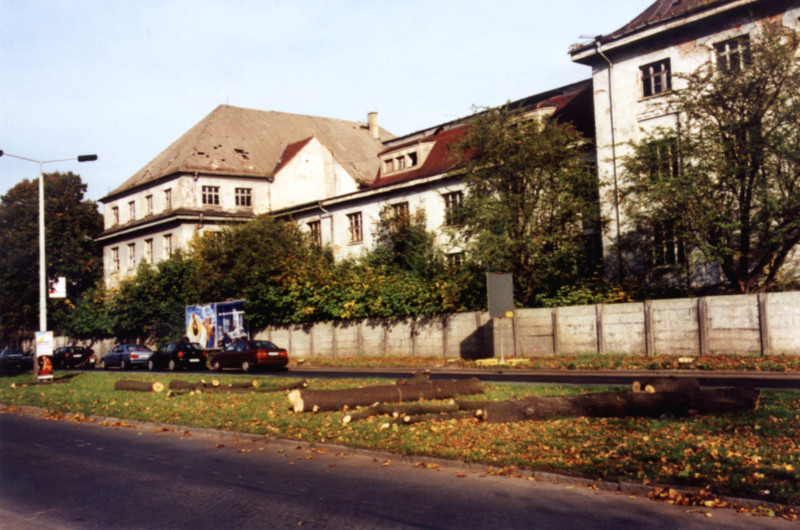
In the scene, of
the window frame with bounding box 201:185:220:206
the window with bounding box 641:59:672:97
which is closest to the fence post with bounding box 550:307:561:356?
the window with bounding box 641:59:672:97

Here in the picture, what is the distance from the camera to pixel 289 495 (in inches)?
309

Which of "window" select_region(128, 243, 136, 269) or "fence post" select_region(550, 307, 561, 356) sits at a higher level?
"window" select_region(128, 243, 136, 269)

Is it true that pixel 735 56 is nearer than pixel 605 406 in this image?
No

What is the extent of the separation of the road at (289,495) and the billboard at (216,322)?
33343mm

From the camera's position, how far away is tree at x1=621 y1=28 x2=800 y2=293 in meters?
23.6

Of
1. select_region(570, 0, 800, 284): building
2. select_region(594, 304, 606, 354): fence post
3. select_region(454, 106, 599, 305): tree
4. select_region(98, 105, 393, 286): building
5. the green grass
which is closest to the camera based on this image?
the green grass

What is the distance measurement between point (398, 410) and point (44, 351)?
19.7 metres

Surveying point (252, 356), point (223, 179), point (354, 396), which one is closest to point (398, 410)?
point (354, 396)

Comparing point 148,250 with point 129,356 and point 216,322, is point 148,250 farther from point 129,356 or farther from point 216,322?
point 129,356

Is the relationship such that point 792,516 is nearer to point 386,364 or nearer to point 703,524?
point 703,524

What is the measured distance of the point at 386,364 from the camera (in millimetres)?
31422

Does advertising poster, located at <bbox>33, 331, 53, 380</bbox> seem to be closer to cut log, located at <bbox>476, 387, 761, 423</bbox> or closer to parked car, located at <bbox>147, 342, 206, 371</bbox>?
parked car, located at <bbox>147, 342, 206, 371</bbox>

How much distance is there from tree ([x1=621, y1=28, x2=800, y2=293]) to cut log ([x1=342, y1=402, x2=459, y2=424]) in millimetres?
15831

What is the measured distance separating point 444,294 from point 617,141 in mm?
10395
